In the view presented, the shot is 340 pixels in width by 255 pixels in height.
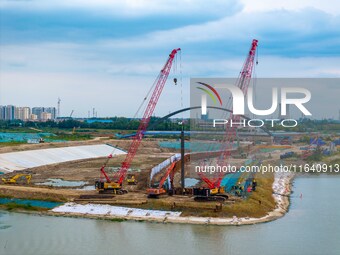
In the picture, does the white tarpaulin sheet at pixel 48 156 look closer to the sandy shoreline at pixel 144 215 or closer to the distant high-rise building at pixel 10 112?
the sandy shoreline at pixel 144 215

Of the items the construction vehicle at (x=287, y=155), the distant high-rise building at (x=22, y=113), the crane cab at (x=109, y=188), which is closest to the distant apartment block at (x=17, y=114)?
the distant high-rise building at (x=22, y=113)

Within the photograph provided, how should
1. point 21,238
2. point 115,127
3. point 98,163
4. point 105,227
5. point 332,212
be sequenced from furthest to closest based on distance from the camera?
point 115,127 < point 98,163 < point 332,212 < point 105,227 < point 21,238

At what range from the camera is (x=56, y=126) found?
70.4m

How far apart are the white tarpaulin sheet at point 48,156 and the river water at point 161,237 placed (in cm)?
1227

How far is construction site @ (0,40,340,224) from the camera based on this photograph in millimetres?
16000

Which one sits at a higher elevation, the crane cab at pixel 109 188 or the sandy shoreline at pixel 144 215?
the crane cab at pixel 109 188

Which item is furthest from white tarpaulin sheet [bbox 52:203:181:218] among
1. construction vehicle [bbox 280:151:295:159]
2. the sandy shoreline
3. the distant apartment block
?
the distant apartment block

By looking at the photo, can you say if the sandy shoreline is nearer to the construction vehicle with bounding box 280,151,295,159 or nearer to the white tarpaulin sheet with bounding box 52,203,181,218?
the white tarpaulin sheet with bounding box 52,203,181,218

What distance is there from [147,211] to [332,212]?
6017mm

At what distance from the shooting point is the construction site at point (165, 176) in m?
16.0

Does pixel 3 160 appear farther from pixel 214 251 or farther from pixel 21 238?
pixel 214 251

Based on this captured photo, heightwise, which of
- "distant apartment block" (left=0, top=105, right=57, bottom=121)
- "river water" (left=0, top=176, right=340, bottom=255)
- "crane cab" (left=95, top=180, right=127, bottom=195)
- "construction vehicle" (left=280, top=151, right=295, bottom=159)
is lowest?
"river water" (left=0, top=176, right=340, bottom=255)

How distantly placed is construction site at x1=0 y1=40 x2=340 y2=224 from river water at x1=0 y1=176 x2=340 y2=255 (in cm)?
88

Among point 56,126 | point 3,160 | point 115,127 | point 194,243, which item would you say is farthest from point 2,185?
point 56,126
